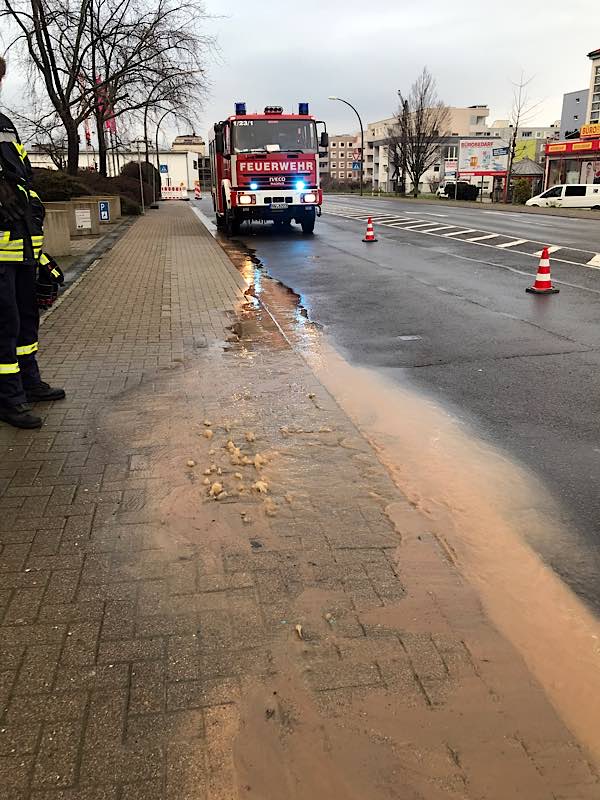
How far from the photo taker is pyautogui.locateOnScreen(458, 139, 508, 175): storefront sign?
2517 inches

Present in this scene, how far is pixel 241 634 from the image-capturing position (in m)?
2.66

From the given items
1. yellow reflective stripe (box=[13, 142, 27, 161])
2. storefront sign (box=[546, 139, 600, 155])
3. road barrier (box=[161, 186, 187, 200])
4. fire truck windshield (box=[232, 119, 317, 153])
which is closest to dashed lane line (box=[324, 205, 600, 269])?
fire truck windshield (box=[232, 119, 317, 153])

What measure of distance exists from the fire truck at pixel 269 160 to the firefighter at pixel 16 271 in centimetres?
1514

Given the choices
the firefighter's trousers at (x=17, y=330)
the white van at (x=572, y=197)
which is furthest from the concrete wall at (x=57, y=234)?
the white van at (x=572, y=197)

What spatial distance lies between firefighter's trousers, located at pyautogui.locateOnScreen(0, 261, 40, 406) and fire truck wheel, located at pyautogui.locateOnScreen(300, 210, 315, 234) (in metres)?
16.5

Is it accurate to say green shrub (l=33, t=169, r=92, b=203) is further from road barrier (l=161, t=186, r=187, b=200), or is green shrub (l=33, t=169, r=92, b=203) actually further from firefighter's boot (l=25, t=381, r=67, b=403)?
road barrier (l=161, t=186, r=187, b=200)

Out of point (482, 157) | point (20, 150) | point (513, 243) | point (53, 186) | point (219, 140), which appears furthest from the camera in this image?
point (482, 157)

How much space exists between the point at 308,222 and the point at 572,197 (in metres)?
27.8

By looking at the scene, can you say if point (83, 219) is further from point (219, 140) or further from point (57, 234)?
point (57, 234)

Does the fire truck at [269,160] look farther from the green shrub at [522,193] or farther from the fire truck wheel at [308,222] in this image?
the green shrub at [522,193]

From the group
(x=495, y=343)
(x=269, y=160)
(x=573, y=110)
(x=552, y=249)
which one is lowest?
(x=495, y=343)

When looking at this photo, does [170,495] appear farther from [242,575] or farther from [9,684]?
[9,684]

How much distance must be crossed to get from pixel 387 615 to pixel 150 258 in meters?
14.1

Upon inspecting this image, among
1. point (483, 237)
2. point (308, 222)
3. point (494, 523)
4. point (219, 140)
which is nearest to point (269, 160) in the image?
point (219, 140)
